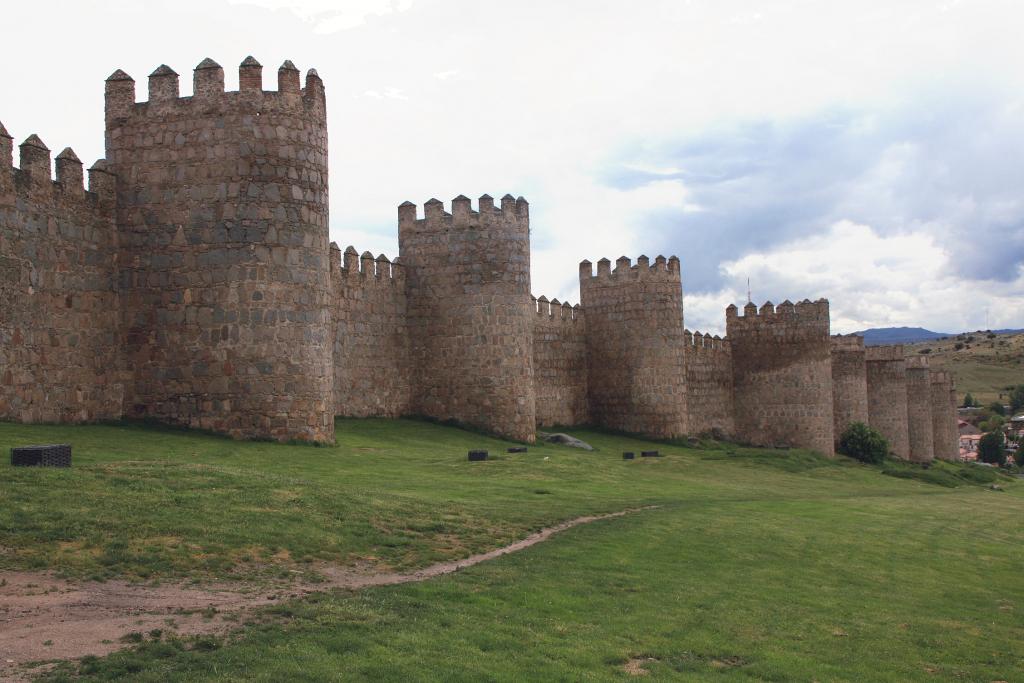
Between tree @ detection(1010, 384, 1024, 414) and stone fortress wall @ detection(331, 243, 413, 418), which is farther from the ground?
stone fortress wall @ detection(331, 243, 413, 418)

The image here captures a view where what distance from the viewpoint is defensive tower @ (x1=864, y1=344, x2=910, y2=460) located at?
55375 millimetres

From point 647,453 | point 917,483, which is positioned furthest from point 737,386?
point 647,453

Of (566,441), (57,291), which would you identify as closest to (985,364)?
(566,441)

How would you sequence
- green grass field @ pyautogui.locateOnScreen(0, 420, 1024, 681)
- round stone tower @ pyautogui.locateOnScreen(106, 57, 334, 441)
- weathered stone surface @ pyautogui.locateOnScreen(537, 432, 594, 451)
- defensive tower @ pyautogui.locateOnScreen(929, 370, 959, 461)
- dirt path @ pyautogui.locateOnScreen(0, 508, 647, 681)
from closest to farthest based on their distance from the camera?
1. dirt path @ pyautogui.locateOnScreen(0, 508, 647, 681)
2. green grass field @ pyautogui.locateOnScreen(0, 420, 1024, 681)
3. round stone tower @ pyautogui.locateOnScreen(106, 57, 334, 441)
4. weathered stone surface @ pyautogui.locateOnScreen(537, 432, 594, 451)
5. defensive tower @ pyautogui.locateOnScreen(929, 370, 959, 461)

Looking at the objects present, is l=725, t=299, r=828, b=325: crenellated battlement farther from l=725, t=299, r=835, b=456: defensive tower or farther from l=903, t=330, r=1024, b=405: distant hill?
l=903, t=330, r=1024, b=405: distant hill

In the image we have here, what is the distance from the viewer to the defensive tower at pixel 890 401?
55375mm

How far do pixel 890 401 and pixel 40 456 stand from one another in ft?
162

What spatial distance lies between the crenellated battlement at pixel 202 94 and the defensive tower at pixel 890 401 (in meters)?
41.2

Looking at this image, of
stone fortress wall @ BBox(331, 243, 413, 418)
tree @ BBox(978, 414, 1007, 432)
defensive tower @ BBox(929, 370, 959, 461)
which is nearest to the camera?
stone fortress wall @ BBox(331, 243, 413, 418)

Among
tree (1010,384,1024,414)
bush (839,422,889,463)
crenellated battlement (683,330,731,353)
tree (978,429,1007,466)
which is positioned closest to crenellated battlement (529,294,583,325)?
crenellated battlement (683,330,731,353)

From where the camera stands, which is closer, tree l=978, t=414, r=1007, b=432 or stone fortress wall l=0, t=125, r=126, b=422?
stone fortress wall l=0, t=125, r=126, b=422

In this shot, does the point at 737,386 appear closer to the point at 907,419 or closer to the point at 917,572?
the point at 907,419

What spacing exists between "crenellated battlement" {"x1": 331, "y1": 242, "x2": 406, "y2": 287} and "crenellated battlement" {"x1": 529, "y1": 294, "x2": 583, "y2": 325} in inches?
290

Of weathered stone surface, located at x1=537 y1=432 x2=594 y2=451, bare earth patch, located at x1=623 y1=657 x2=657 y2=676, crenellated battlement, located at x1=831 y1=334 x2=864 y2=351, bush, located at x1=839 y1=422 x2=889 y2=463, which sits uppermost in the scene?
crenellated battlement, located at x1=831 y1=334 x2=864 y2=351
